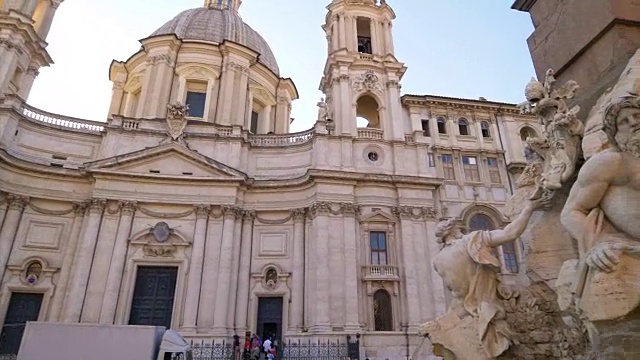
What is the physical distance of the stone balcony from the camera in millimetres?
19641

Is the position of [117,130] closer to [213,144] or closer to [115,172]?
[115,172]

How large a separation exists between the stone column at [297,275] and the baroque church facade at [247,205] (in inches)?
2.7

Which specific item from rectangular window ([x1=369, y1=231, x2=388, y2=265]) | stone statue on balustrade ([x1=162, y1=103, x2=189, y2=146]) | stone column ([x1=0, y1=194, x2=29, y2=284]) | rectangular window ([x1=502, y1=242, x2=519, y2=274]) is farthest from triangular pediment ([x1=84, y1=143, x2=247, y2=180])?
rectangular window ([x1=502, y1=242, x2=519, y2=274])

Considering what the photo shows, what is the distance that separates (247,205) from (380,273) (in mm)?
7922

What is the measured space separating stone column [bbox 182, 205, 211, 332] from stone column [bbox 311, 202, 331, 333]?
5.50 metres

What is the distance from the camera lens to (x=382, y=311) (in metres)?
19.8

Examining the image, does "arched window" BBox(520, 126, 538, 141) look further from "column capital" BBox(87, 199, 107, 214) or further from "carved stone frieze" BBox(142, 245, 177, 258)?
"column capital" BBox(87, 199, 107, 214)

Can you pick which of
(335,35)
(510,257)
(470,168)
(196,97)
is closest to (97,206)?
(196,97)

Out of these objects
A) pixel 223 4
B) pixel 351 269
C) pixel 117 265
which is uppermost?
pixel 223 4

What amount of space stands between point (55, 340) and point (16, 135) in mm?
15490

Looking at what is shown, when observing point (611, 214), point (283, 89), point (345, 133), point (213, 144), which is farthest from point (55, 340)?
point (283, 89)

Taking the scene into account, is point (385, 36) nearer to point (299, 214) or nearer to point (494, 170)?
point (494, 170)

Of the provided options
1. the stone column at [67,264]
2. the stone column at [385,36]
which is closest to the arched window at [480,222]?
the stone column at [385,36]

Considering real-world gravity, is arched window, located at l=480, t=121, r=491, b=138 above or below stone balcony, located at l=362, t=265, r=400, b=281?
above
